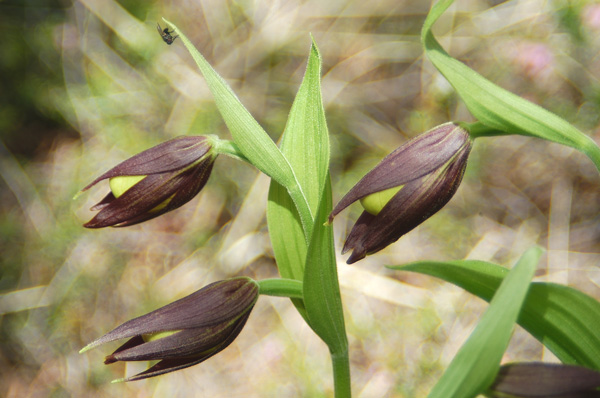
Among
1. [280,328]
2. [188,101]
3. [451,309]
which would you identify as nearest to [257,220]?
[280,328]

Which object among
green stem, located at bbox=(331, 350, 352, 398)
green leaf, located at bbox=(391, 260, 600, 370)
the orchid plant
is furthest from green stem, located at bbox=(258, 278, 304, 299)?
green leaf, located at bbox=(391, 260, 600, 370)

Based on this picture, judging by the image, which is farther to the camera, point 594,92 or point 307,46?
point 307,46

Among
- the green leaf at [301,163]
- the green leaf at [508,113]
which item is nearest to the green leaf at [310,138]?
the green leaf at [301,163]

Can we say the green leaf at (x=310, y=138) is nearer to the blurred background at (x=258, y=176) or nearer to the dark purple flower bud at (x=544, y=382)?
the dark purple flower bud at (x=544, y=382)

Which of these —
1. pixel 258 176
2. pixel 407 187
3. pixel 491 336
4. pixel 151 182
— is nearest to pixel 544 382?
pixel 491 336

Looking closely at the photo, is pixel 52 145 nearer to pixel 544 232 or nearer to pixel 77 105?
pixel 77 105

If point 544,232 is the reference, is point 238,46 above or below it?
above
